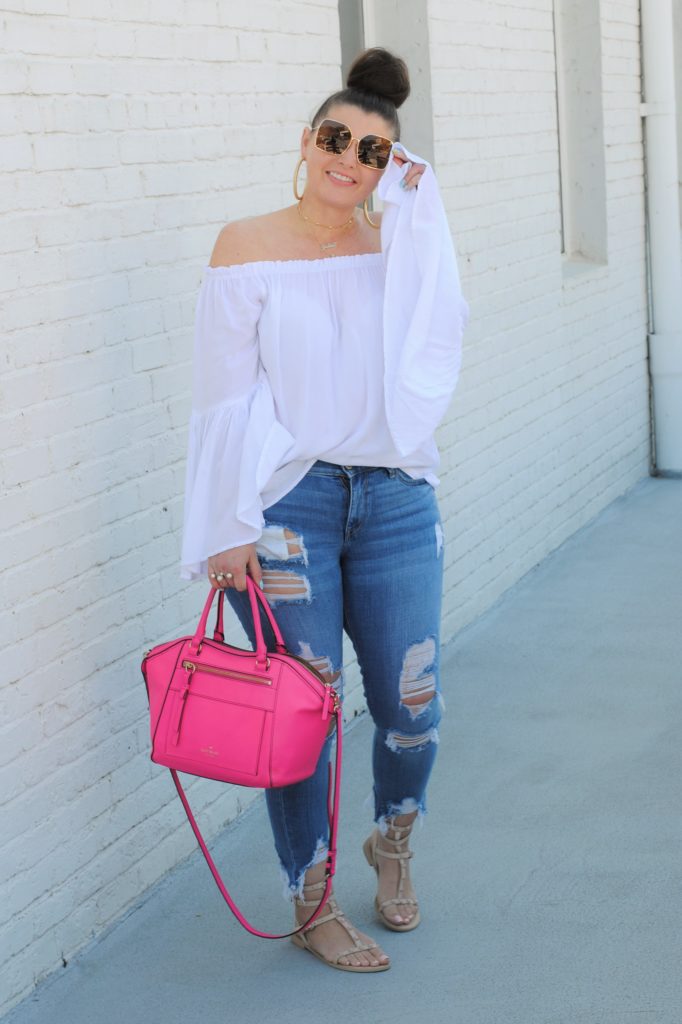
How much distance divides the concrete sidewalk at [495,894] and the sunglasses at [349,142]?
1.75m

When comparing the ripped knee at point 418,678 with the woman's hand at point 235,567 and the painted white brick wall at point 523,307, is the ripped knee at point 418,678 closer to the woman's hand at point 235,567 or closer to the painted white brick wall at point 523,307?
the woman's hand at point 235,567

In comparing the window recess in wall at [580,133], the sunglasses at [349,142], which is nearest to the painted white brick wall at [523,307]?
the window recess in wall at [580,133]

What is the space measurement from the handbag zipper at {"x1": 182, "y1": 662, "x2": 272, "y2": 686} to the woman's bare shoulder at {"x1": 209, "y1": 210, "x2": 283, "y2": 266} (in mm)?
807

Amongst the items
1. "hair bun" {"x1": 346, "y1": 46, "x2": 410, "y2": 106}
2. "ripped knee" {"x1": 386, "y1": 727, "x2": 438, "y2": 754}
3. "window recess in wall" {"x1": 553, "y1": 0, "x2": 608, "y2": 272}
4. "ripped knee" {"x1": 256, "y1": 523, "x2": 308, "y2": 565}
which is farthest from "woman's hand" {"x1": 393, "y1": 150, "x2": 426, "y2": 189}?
"window recess in wall" {"x1": 553, "y1": 0, "x2": 608, "y2": 272}

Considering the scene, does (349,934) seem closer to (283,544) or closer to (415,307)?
(283,544)

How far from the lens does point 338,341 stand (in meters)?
3.07

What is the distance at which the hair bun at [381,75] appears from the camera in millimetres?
Answer: 3104

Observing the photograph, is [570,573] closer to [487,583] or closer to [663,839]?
[487,583]

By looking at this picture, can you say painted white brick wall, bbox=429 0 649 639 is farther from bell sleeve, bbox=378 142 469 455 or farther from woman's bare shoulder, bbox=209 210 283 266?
woman's bare shoulder, bbox=209 210 283 266

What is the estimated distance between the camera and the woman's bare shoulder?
301 centimetres

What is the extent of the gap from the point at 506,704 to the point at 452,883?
1.40 m

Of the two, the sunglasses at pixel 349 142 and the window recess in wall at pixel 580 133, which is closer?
the sunglasses at pixel 349 142

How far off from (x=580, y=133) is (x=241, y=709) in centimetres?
568

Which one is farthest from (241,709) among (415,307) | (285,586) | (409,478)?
(415,307)
